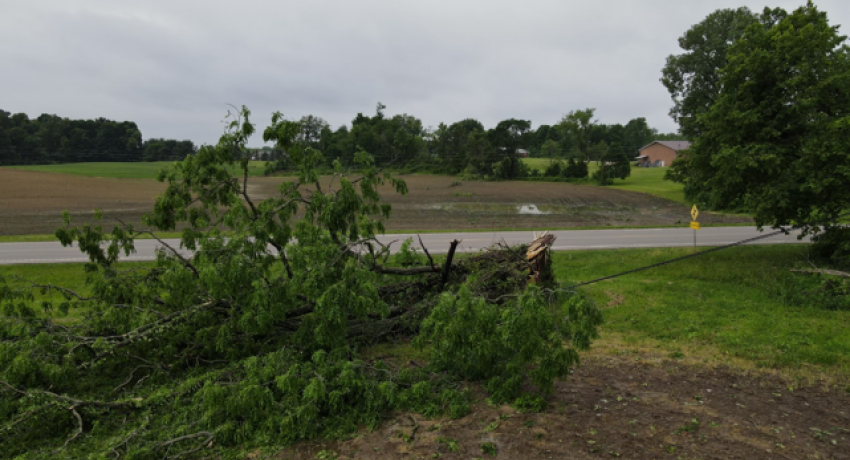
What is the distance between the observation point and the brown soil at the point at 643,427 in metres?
4.32

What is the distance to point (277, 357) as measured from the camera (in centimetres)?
568

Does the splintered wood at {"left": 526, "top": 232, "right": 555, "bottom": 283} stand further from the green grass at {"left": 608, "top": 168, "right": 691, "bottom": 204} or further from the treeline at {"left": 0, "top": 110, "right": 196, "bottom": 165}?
the treeline at {"left": 0, "top": 110, "right": 196, "bottom": 165}

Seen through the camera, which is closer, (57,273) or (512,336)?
(512,336)

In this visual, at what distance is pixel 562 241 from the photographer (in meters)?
16.9

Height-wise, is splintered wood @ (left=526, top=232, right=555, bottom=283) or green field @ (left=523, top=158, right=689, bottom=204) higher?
green field @ (left=523, top=158, right=689, bottom=204)

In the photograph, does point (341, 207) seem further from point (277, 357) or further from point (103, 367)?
point (103, 367)

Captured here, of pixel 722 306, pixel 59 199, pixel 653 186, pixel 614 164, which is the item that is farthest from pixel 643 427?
pixel 614 164

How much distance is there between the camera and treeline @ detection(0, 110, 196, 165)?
67.8m

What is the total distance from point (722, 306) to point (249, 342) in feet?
27.7

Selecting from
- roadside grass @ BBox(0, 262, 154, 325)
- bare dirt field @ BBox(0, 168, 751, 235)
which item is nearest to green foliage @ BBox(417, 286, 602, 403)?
roadside grass @ BBox(0, 262, 154, 325)

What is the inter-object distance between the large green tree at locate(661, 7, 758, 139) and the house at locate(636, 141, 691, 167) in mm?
43867

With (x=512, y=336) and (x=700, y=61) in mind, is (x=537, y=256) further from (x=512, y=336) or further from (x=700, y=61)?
(x=700, y=61)

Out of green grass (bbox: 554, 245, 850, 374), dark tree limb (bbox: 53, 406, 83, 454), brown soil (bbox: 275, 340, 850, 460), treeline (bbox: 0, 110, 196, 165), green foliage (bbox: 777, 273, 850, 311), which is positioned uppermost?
treeline (bbox: 0, 110, 196, 165)

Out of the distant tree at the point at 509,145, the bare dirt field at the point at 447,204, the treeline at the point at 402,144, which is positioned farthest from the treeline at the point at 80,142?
the distant tree at the point at 509,145
